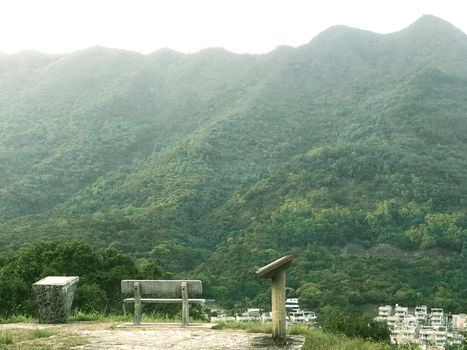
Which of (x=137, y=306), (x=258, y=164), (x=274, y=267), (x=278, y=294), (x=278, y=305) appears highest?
(x=258, y=164)

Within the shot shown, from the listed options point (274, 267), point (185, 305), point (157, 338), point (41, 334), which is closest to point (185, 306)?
point (185, 305)

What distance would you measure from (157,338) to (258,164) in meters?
85.5

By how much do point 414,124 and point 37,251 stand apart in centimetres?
8275

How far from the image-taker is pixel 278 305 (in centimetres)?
632

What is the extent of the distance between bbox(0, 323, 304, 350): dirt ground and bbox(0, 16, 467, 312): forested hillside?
37374 mm

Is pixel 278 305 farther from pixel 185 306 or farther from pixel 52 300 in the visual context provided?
pixel 52 300

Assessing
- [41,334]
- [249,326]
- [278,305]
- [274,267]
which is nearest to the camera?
[274,267]

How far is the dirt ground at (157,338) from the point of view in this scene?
6.12 metres

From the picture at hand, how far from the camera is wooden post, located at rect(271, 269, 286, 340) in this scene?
6328mm

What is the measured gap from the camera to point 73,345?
616 cm

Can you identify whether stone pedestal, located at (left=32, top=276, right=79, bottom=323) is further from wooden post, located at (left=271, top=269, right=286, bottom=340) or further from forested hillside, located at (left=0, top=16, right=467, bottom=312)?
forested hillside, located at (left=0, top=16, right=467, bottom=312)

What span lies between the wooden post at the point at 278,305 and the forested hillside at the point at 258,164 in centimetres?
3832

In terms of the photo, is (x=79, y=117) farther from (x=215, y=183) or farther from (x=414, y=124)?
(x=414, y=124)

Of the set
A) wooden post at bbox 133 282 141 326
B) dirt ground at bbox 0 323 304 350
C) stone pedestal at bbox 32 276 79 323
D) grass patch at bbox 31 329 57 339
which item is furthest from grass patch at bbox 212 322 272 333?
stone pedestal at bbox 32 276 79 323
